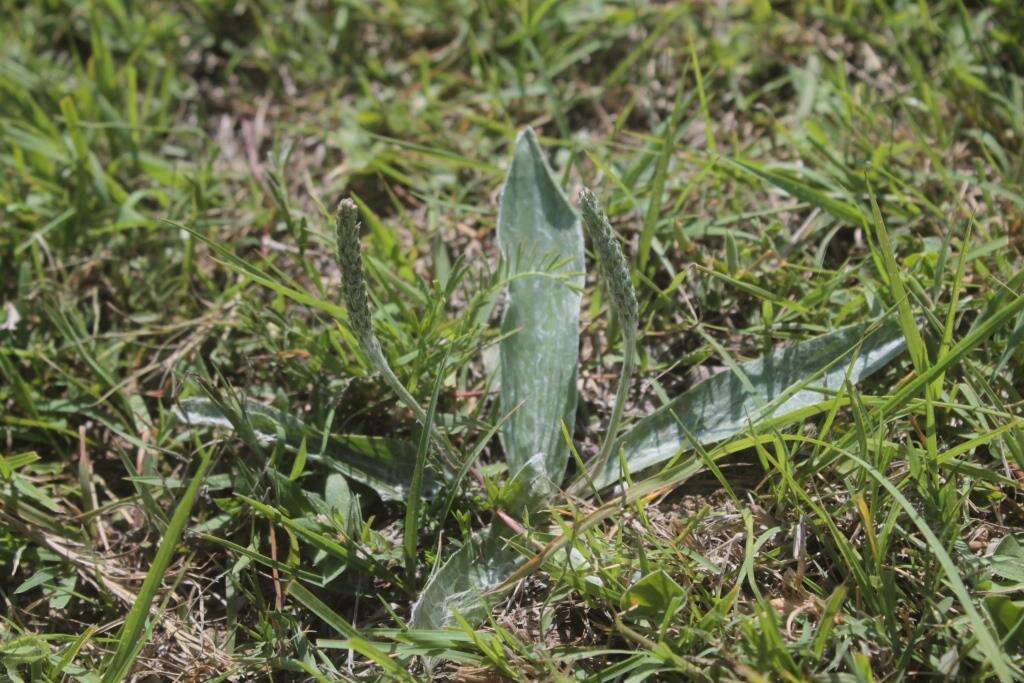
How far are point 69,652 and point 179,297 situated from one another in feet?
3.64

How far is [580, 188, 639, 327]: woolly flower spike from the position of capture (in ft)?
5.48

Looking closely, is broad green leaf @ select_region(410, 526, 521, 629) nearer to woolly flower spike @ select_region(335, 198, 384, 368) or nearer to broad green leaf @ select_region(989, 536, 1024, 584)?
woolly flower spike @ select_region(335, 198, 384, 368)

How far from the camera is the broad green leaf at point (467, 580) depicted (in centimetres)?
195

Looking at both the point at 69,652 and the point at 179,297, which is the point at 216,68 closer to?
the point at 179,297

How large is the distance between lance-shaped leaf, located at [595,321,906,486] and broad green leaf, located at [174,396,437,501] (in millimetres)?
481

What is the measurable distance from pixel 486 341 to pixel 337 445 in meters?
0.49

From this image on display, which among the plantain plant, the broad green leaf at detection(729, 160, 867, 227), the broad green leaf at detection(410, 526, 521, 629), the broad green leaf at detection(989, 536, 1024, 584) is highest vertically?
the broad green leaf at detection(729, 160, 867, 227)

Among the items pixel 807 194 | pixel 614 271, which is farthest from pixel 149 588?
pixel 807 194

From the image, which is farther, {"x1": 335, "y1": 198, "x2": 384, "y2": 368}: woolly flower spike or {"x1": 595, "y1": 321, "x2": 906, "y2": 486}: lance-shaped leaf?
{"x1": 595, "y1": 321, "x2": 906, "y2": 486}: lance-shaped leaf

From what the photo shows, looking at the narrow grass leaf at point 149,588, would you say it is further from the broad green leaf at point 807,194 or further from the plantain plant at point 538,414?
the broad green leaf at point 807,194

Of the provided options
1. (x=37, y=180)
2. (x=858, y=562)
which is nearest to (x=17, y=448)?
(x=37, y=180)

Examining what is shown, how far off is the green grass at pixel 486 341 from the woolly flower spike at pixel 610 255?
14.9 inches

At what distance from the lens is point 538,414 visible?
221cm

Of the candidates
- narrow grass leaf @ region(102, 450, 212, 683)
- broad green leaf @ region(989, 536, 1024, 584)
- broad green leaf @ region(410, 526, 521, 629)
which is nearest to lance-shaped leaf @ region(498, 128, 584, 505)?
broad green leaf @ region(410, 526, 521, 629)
